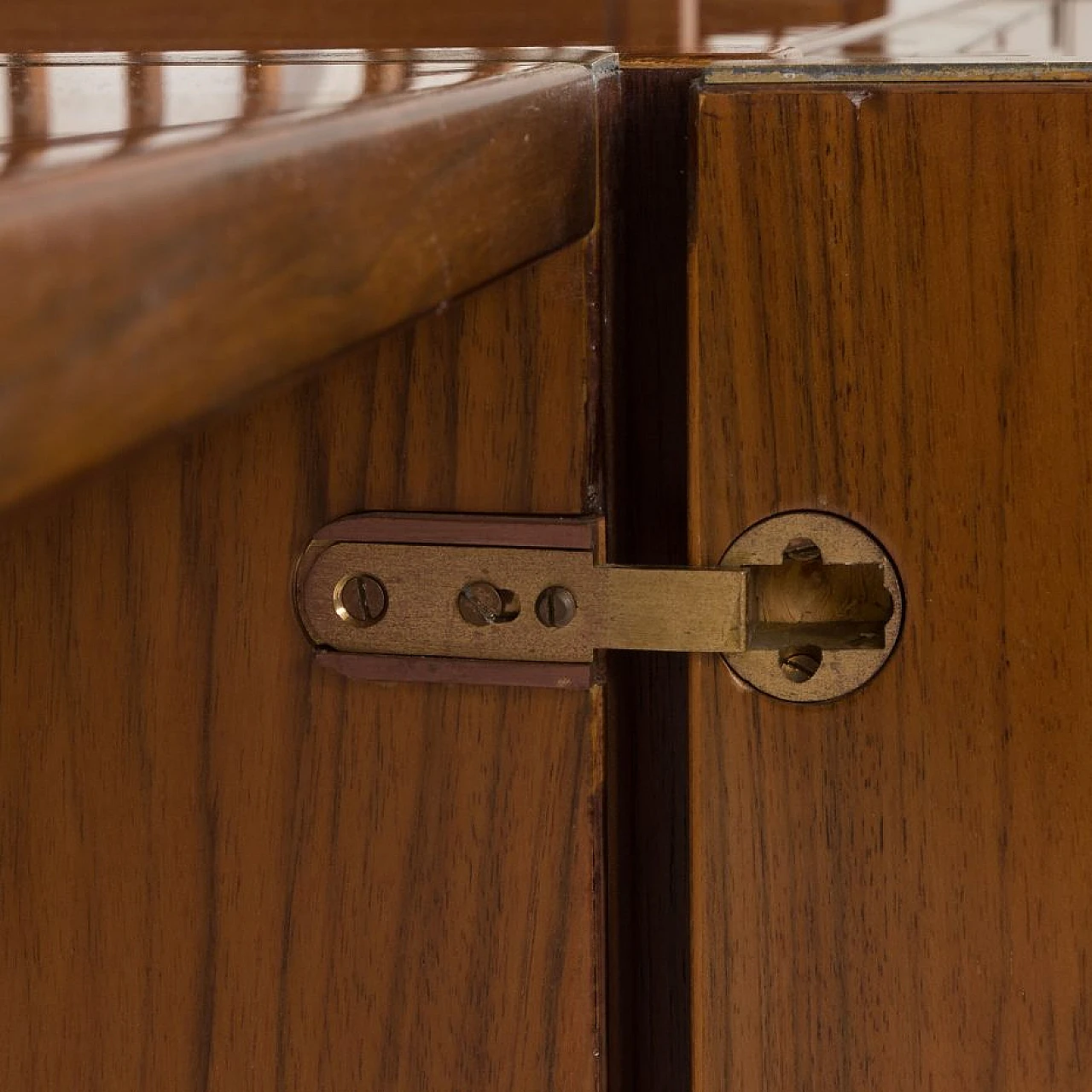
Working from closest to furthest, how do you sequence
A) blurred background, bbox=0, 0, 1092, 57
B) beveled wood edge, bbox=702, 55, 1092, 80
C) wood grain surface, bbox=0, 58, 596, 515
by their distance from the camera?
1. wood grain surface, bbox=0, 58, 596, 515
2. beveled wood edge, bbox=702, 55, 1092, 80
3. blurred background, bbox=0, 0, 1092, 57

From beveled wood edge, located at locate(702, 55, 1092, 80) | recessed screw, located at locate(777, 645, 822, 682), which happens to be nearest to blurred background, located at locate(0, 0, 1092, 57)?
beveled wood edge, located at locate(702, 55, 1092, 80)

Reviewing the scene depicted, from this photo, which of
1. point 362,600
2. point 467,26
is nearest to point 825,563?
point 362,600

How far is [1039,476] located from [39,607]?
1.00 ft

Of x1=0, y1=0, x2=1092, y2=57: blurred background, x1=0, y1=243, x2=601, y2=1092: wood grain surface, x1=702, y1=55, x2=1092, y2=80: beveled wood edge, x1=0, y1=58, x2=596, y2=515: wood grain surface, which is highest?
x1=0, y1=0, x2=1092, y2=57: blurred background

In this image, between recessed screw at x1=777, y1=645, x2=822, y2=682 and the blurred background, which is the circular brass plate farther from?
the blurred background

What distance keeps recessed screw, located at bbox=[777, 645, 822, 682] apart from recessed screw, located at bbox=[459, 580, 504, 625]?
84mm

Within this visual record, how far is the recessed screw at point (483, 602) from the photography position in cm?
42

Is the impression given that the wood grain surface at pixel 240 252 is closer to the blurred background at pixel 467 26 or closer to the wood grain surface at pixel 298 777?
the wood grain surface at pixel 298 777

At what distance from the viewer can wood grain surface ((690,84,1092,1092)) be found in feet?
1.31

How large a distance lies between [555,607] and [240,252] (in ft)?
0.68

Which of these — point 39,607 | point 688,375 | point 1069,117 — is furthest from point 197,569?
point 1069,117

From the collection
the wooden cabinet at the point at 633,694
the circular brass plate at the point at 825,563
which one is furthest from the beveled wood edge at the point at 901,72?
the circular brass plate at the point at 825,563

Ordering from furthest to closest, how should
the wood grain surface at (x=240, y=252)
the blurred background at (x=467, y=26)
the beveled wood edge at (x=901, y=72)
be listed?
the blurred background at (x=467, y=26), the beveled wood edge at (x=901, y=72), the wood grain surface at (x=240, y=252)

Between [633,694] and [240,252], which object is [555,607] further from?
[240,252]
